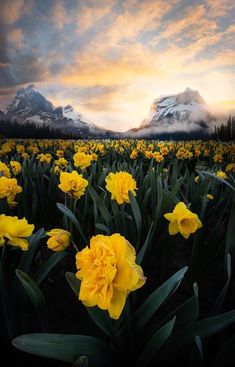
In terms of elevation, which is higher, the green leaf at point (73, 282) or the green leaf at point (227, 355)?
the green leaf at point (73, 282)

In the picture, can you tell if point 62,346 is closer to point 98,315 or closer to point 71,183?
point 98,315

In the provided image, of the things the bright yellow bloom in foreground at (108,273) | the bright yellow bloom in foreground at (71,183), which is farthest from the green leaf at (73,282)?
the bright yellow bloom in foreground at (71,183)

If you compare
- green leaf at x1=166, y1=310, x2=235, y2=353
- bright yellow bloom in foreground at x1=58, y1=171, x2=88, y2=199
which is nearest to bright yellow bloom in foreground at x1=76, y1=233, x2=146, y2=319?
green leaf at x1=166, y1=310, x2=235, y2=353

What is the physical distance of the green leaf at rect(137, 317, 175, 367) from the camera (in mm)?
588

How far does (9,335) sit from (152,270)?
0.78 m

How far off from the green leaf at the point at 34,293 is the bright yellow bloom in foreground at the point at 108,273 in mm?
281

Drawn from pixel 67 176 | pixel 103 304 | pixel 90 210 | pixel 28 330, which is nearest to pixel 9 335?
pixel 28 330

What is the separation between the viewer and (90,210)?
5.32ft

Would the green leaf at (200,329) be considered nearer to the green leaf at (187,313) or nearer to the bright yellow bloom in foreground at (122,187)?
the green leaf at (187,313)

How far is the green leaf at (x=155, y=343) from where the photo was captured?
1.93ft

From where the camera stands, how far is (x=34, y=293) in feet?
2.51

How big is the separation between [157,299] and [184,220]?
437mm

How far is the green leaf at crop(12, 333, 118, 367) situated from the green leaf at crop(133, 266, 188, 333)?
110 mm

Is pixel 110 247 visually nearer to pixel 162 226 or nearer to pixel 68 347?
pixel 68 347
